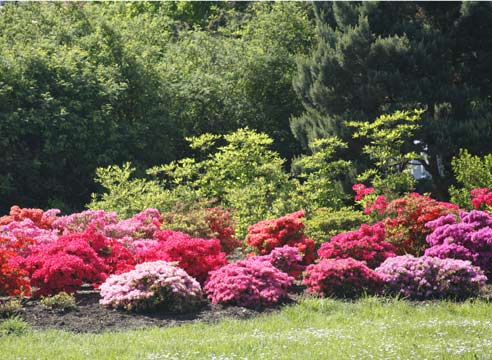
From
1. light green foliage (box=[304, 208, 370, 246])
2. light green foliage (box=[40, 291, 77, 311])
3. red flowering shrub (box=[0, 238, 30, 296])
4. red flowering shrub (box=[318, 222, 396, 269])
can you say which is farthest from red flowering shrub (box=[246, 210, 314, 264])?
red flowering shrub (box=[0, 238, 30, 296])

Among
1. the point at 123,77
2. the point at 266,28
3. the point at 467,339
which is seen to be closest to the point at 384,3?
the point at 266,28

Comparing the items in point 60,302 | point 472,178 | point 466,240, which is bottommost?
point 60,302

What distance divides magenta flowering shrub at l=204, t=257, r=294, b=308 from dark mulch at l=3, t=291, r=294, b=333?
0.42 ft

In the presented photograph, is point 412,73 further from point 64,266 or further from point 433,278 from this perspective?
point 64,266

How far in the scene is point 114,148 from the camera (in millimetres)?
16938

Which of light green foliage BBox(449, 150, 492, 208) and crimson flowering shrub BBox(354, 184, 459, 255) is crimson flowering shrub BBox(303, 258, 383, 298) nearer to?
crimson flowering shrub BBox(354, 184, 459, 255)

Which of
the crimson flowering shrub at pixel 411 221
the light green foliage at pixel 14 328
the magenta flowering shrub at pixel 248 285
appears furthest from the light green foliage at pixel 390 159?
the light green foliage at pixel 14 328

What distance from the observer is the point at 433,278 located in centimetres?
889

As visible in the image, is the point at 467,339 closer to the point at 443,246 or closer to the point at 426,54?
the point at 443,246

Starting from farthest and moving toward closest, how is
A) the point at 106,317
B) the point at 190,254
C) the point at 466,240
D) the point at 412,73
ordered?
the point at 412,73 < the point at 466,240 < the point at 190,254 < the point at 106,317

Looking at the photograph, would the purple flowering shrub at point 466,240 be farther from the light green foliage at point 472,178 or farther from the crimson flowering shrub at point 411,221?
the light green foliage at point 472,178

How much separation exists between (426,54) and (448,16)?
56.4 inches

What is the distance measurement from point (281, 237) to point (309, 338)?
3.75 metres

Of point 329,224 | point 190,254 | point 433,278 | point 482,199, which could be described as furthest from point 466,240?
point 190,254
